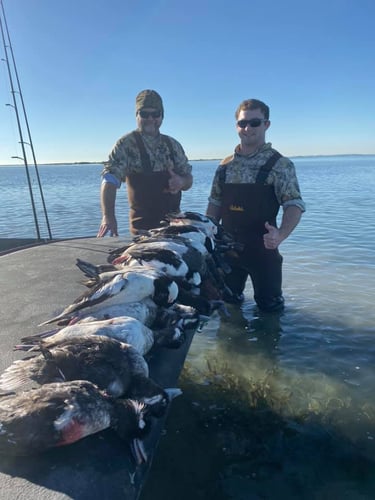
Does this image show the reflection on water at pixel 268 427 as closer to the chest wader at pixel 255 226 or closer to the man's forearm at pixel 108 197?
the chest wader at pixel 255 226

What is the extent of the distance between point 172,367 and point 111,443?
47.8 inches

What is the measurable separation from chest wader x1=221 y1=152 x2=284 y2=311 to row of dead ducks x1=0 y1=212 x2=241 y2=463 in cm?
204

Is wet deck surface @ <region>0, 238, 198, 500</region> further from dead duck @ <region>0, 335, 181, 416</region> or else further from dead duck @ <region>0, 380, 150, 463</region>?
dead duck @ <region>0, 335, 181, 416</region>

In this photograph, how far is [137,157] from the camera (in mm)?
6508

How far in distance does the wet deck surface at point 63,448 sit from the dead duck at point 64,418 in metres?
0.08

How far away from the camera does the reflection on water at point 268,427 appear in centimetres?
378

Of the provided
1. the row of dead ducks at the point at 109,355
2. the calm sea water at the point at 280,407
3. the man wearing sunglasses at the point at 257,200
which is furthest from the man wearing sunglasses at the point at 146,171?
the calm sea water at the point at 280,407

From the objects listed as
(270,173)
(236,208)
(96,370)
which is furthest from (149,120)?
(96,370)

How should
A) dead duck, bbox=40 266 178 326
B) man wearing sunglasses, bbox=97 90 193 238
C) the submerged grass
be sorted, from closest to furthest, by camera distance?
dead duck, bbox=40 266 178 326 < the submerged grass < man wearing sunglasses, bbox=97 90 193 238

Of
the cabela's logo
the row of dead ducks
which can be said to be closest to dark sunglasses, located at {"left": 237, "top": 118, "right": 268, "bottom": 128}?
the cabela's logo

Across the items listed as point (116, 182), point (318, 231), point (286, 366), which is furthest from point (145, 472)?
point (318, 231)

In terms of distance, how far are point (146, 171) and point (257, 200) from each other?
1959 millimetres

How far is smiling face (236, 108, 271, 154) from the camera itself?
5.97 m

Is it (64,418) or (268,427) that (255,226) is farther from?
(64,418)
